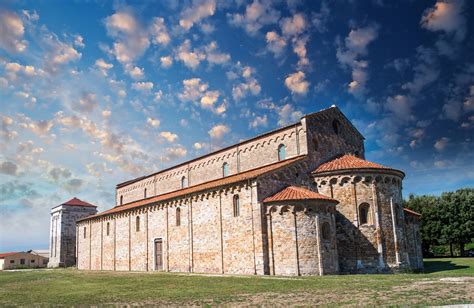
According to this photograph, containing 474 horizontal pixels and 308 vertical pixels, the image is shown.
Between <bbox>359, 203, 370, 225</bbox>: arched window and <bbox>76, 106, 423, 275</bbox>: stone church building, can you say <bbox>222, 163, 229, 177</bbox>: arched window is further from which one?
<bbox>359, 203, 370, 225</bbox>: arched window

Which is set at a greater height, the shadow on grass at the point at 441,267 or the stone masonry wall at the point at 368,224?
the stone masonry wall at the point at 368,224

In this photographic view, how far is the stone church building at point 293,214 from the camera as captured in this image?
24891mm

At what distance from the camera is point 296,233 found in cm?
2452

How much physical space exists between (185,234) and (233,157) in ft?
27.1

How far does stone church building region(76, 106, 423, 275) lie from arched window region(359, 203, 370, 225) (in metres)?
0.07

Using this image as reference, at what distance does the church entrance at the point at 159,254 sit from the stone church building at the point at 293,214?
12cm

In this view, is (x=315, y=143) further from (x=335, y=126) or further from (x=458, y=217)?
(x=458, y=217)

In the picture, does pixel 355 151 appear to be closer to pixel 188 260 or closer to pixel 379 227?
pixel 379 227

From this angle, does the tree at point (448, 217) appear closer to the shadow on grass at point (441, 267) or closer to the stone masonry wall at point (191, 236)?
the shadow on grass at point (441, 267)

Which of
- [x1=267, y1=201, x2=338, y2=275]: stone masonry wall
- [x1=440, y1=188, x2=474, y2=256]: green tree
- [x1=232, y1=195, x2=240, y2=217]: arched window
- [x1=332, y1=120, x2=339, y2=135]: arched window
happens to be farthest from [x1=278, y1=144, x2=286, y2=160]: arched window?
[x1=440, y1=188, x2=474, y2=256]: green tree

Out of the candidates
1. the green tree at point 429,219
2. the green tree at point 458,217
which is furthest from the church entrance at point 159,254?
the green tree at point 458,217

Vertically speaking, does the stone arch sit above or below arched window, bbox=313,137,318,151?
below

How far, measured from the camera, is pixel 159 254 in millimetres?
35219

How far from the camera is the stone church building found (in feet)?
81.7
